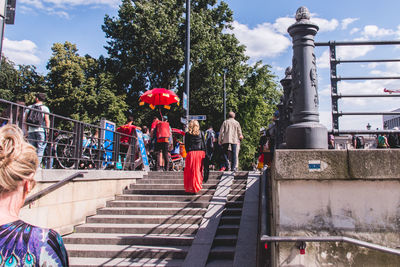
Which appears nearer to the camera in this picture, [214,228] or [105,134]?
[214,228]

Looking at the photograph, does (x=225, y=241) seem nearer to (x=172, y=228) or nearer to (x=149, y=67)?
(x=172, y=228)

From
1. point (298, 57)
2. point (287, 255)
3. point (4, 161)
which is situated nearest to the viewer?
point (4, 161)

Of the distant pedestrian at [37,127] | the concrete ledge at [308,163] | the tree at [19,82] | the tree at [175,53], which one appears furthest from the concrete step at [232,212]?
the tree at [19,82]

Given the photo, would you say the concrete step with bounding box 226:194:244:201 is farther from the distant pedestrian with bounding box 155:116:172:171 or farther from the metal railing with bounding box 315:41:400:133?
the metal railing with bounding box 315:41:400:133

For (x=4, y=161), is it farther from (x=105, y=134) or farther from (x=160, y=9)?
(x=160, y=9)

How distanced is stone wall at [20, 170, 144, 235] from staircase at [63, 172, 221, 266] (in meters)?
0.23

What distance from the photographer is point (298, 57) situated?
3.82 meters

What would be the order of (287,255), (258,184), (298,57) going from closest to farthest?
1. (287,255)
2. (298,57)
3. (258,184)

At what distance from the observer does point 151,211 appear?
25.9 feet

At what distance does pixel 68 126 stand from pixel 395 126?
22302mm

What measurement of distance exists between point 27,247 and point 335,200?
2.94 m

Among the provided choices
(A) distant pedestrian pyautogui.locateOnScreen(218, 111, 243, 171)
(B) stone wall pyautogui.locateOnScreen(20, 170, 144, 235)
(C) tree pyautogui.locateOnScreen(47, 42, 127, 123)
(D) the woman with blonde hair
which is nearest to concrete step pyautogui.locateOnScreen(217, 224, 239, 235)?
(B) stone wall pyautogui.locateOnScreen(20, 170, 144, 235)

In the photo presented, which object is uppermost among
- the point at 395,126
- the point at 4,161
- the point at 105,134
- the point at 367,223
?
the point at 105,134

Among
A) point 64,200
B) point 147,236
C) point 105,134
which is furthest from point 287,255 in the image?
point 105,134
